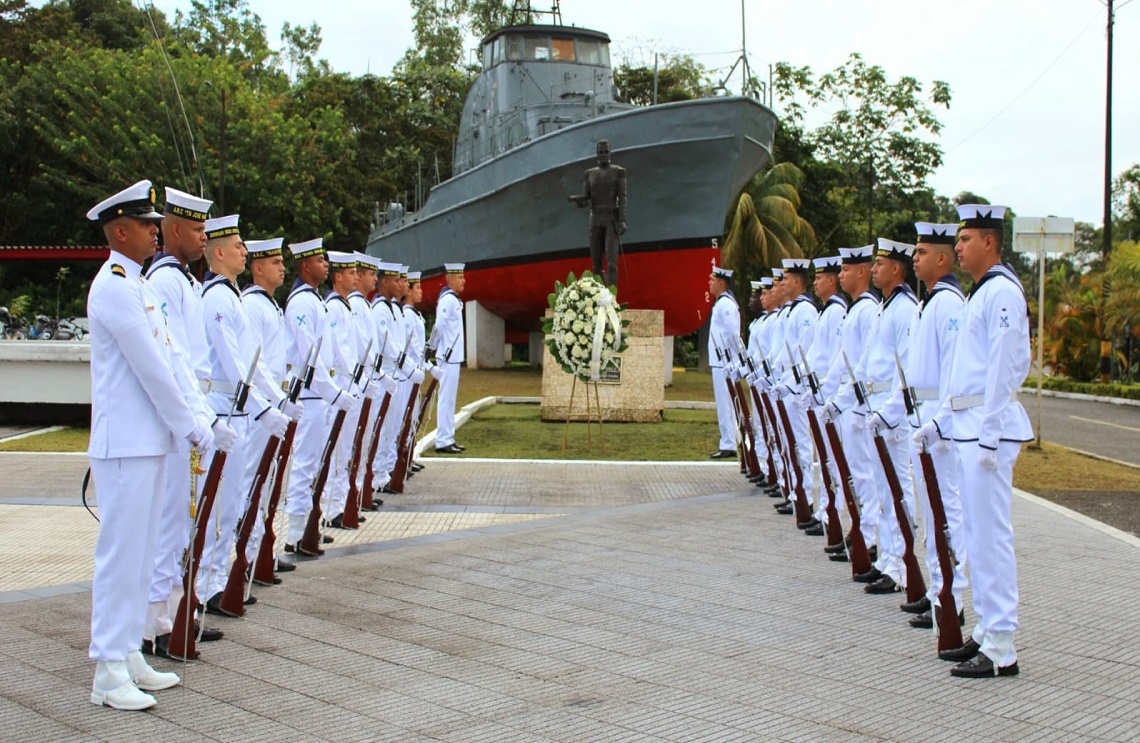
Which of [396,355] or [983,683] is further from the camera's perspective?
[396,355]

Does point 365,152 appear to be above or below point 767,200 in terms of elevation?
above

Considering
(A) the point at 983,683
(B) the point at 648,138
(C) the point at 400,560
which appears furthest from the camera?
(B) the point at 648,138

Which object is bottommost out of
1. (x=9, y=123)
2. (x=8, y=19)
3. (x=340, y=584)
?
(x=340, y=584)

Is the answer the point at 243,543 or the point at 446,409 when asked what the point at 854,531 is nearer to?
the point at 243,543

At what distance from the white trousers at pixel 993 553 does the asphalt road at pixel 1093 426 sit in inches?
375

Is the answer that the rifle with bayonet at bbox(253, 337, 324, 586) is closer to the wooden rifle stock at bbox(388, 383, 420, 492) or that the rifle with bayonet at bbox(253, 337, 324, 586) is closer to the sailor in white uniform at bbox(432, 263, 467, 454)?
the wooden rifle stock at bbox(388, 383, 420, 492)

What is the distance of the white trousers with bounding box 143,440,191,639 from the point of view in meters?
5.15

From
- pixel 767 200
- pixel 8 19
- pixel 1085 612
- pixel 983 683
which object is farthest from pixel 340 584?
pixel 8 19

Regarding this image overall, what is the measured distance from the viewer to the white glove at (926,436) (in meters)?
5.30

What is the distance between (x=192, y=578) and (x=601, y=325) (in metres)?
8.42

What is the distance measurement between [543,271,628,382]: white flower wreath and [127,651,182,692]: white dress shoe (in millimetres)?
8787

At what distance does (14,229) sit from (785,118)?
25037 mm

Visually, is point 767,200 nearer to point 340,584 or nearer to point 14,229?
point 14,229

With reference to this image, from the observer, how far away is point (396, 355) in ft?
34.6
